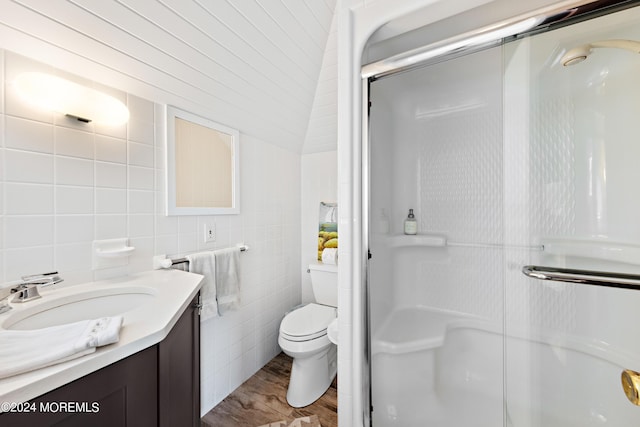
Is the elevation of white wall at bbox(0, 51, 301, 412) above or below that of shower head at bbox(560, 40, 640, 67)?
below

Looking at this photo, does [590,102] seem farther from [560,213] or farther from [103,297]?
[103,297]

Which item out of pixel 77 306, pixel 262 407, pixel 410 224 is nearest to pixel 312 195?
pixel 410 224

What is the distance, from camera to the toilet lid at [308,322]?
4.91 ft

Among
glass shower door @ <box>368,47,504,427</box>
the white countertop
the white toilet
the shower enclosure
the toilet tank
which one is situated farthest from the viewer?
the toilet tank

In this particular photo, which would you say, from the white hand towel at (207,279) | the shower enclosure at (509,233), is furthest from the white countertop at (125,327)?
the shower enclosure at (509,233)

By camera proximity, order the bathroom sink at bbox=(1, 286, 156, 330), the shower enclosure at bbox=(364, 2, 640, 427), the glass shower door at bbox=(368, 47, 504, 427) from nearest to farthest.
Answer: the bathroom sink at bbox=(1, 286, 156, 330) → the shower enclosure at bbox=(364, 2, 640, 427) → the glass shower door at bbox=(368, 47, 504, 427)

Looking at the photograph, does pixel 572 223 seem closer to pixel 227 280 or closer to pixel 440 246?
pixel 440 246

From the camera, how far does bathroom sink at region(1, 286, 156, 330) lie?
0.74 m

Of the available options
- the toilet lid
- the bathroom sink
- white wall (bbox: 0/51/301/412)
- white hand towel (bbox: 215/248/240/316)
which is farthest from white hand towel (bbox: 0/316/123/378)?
the toilet lid

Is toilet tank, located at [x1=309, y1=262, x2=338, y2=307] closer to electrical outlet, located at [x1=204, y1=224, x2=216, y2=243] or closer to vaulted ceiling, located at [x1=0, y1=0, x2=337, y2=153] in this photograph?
electrical outlet, located at [x1=204, y1=224, x2=216, y2=243]

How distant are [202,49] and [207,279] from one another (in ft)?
3.75

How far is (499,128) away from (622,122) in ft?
1.48

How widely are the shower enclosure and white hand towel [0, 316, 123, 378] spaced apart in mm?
867

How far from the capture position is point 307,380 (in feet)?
4.93
